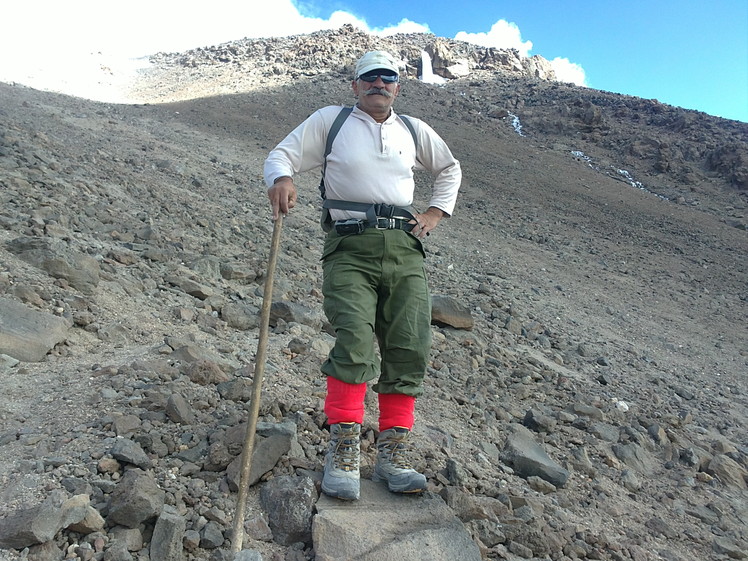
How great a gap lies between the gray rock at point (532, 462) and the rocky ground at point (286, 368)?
0.04m

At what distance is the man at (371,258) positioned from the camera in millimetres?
2668

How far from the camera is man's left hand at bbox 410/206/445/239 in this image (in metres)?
2.90

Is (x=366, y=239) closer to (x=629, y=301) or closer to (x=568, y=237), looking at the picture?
(x=629, y=301)

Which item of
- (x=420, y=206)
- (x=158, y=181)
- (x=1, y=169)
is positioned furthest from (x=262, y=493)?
(x=420, y=206)

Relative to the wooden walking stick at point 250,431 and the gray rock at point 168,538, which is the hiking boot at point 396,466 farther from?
the gray rock at point 168,538

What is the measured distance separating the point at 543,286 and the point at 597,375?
3632mm

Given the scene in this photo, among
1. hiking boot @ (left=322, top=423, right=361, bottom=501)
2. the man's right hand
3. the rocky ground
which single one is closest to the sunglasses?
the man's right hand

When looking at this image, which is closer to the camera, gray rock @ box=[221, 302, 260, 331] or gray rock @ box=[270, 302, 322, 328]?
gray rock @ box=[221, 302, 260, 331]

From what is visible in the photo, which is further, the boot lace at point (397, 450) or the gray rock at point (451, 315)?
Result: the gray rock at point (451, 315)

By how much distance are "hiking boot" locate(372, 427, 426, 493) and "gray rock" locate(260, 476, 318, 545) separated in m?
0.36

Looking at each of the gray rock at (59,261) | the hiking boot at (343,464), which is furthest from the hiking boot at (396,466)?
the gray rock at (59,261)

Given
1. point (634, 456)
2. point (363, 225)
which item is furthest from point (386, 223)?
point (634, 456)

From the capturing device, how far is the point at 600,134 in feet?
78.1

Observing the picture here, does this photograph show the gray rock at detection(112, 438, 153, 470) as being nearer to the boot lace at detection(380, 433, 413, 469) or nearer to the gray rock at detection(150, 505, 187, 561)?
the gray rock at detection(150, 505, 187, 561)
